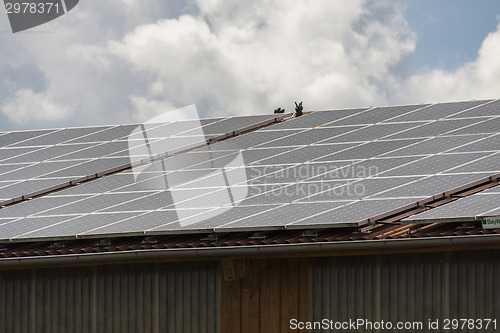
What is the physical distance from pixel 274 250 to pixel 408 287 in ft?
8.88

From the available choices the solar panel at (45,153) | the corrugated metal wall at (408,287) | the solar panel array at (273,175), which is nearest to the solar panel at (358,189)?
the solar panel array at (273,175)

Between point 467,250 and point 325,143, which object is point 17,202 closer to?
point 325,143

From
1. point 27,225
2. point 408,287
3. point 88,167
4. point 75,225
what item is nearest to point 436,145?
point 408,287

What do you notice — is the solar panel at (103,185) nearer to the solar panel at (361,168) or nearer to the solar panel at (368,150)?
the solar panel at (368,150)

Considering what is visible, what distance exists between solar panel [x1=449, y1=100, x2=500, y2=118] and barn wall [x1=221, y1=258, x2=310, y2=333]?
774 centimetres

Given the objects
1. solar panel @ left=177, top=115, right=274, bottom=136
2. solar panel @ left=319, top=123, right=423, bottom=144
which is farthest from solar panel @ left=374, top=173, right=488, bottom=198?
solar panel @ left=177, top=115, right=274, bottom=136

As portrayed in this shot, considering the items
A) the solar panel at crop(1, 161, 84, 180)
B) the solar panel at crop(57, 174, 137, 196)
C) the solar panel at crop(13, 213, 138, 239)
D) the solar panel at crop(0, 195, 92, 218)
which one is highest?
the solar panel at crop(1, 161, 84, 180)

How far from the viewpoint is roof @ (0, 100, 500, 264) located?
17548 mm

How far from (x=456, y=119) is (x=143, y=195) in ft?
27.8

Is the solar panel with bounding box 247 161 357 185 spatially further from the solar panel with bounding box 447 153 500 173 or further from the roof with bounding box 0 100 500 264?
the solar panel with bounding box 447 153 500 173

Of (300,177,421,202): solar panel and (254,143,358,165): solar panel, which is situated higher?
(254,143,358,165): solar panel

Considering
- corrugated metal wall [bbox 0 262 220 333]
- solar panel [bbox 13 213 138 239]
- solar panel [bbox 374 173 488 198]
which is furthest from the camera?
solar panel [bbox 13 213 138 239]

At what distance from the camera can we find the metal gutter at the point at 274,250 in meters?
15.8

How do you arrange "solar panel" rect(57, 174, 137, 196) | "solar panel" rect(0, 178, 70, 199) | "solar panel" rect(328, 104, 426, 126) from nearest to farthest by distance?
"solar panel" rect(57, 174, 137, 196) → "solar panel" rect(0, 178, 70, 199) → "solar panel" rect(328, 104, 426, 126)
